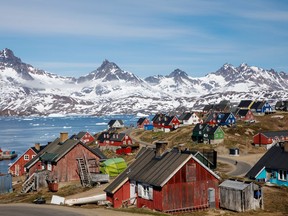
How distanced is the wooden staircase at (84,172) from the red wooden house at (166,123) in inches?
3498

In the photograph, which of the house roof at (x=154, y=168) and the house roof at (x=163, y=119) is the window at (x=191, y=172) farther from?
the house roof at (x=163, y=119)

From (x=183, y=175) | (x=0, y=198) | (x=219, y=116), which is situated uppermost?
(x=219, y=116)

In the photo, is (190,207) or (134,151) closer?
(190,207)

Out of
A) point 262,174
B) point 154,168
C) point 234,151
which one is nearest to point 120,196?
point 154,168

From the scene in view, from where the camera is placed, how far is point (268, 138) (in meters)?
103

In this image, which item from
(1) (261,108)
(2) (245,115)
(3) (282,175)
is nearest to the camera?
(3) (282,175)

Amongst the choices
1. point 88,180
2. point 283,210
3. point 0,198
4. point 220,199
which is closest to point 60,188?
point 88,180

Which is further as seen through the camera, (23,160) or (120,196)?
(23,160)

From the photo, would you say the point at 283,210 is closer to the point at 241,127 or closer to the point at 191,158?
the point at 191,158

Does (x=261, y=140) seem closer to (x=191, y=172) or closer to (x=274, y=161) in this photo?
(x=274, y=161)

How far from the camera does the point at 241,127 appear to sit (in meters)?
122

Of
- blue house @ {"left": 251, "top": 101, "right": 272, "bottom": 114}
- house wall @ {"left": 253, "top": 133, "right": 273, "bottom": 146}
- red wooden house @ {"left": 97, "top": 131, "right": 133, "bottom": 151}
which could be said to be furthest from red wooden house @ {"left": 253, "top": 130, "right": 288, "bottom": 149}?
blue house @ {"left": 251, "top": 101, "right": 272, "bottom": 114}

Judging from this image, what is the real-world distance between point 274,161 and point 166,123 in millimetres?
93410

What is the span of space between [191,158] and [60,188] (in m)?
24.7
